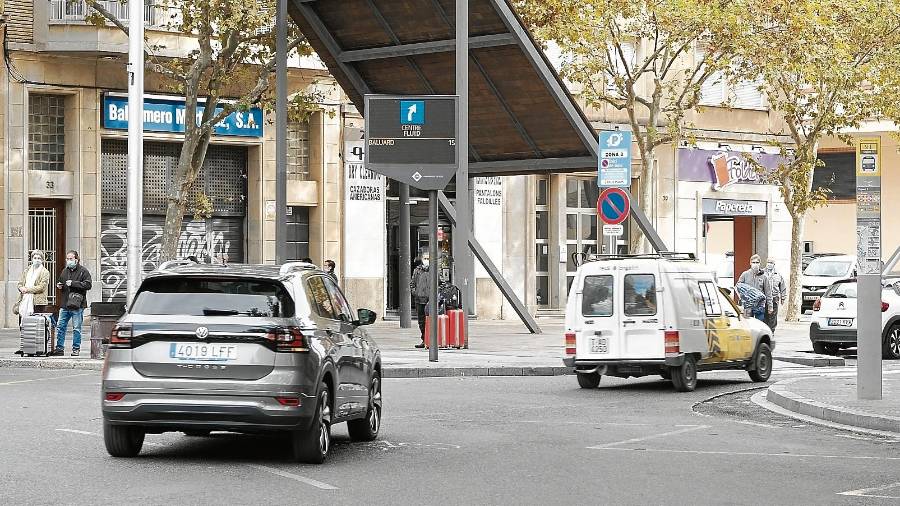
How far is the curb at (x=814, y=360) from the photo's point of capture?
26.4 meters

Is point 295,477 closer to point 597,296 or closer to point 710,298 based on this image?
point 597,296

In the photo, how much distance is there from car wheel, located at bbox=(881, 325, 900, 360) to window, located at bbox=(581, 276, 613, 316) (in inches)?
374

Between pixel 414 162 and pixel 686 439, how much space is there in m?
11.1

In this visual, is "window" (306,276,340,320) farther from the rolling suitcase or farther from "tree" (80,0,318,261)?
"tree" (80,0,318,261)

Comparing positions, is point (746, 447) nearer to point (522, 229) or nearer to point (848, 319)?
point (848, 319)

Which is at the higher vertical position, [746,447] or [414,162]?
[414,162]

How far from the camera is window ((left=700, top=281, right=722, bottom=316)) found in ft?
68.7

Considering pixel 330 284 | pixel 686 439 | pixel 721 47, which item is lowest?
pixel 686 439

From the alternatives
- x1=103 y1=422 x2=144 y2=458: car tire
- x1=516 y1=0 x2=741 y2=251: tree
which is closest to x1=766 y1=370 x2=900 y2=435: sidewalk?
x1=103 y1=422 x2=144 y2=458: car tire

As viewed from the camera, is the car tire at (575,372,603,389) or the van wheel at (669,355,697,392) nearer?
the van wheel at (669,355,697,392)

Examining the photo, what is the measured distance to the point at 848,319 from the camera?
27.7 m

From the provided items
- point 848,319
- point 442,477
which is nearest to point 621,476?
point 442,477

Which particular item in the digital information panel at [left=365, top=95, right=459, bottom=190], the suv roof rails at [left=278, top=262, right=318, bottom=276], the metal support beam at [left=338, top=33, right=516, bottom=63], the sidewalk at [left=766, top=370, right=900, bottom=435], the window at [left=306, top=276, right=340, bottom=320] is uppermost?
the metal support beam at [left=338, top=33, right=516, bottom=63]

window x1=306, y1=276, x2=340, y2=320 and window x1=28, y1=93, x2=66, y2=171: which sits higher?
window x1=28, y1=93, x2=66, y2=171
